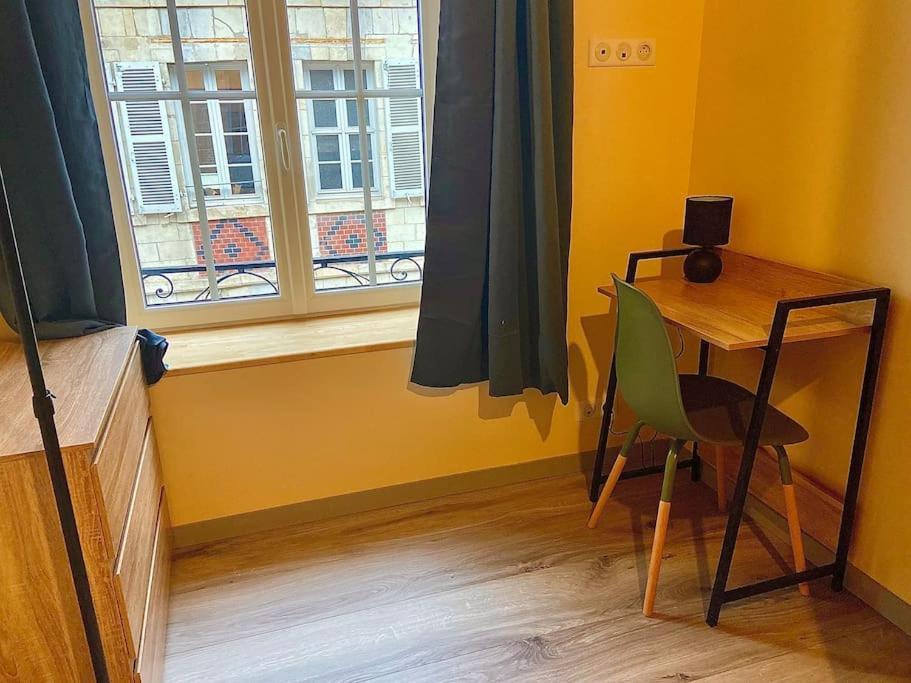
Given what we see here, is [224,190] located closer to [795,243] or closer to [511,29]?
[511,29]

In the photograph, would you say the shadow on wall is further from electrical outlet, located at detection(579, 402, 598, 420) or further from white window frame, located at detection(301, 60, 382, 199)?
white window frame, located at detection(301, 60, 382, 199)

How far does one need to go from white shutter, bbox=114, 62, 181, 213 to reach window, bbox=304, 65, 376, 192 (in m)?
0.45

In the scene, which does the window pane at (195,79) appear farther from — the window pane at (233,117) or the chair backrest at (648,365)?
the chair backrest at (648,365)

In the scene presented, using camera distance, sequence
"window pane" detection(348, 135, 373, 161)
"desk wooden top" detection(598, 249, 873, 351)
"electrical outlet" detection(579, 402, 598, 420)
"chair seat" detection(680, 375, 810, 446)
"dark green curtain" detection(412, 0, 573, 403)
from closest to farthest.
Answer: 1. "desk wooden top" detection(598, 249, 873, 351)
2. "chair seat" detection(680, 375, 810, 446)
3. "dark green curtain" detection(412, 0, 573, 403)
4. "window pane" detection(348, 135, 373, 161)
5. "electrical outlet" detection(579, 402, 598, 420)

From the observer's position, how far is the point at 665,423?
1776mm

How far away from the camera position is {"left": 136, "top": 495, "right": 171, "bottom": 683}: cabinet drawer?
1.50 metres

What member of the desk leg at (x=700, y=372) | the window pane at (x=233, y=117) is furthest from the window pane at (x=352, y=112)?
the desk leg at (x=700, y=372)

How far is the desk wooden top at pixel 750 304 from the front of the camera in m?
1.62

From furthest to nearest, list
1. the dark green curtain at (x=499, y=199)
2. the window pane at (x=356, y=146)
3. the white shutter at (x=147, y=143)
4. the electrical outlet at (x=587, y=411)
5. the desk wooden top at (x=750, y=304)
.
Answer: the electrical outlet at (x=587, y=411)
the window pane at (x=356, y=146)
the white shutter at (x=147, y=143)
the dark green curtain at (x=499, y=199)
the desk wooden top at (x=750, y=304)

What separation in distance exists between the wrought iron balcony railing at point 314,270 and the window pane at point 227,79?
0.56 metres

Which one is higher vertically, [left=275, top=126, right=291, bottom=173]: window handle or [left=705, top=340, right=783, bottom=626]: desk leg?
[left=275, top=126, right=291, bottom=173]: window handle

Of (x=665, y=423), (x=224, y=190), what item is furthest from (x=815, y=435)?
(x=224, y=190)

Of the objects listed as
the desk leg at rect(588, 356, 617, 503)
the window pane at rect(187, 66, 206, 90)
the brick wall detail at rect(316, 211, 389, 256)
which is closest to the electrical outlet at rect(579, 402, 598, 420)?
the desk leg at rect(588, 356, 617, 503)

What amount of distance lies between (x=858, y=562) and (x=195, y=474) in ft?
6.41
